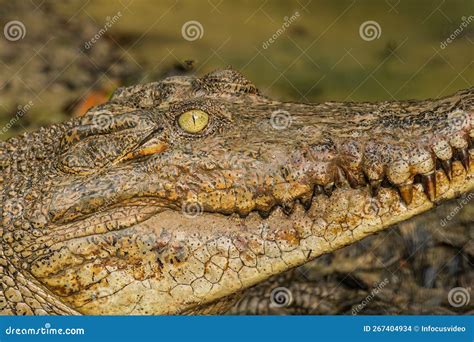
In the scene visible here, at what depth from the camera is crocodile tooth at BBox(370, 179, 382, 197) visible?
2.57 m

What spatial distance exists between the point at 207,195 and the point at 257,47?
283cm

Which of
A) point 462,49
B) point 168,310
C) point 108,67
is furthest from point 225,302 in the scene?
point 462,49

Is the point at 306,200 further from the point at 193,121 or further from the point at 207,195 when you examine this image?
the point at 193,121

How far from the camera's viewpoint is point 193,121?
2.92 metres

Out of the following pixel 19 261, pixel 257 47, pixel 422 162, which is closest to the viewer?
pixel 422 162

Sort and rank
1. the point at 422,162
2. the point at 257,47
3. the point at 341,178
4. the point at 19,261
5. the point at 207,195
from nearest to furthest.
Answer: the point at 422,162
the point at 341,178
the point at 207,195
the point at 19,261
the point at 257,47

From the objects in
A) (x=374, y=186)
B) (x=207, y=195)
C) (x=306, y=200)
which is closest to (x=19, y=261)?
(x=207, y=195)

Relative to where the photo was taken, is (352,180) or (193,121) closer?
(352,180)

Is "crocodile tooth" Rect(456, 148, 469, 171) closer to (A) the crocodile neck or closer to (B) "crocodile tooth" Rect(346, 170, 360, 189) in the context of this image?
(B) "crocodile tooth" Rect(346, 170, 360, 189)

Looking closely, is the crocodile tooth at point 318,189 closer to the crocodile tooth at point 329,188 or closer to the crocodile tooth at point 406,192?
the crocodile tooth at point 329,188

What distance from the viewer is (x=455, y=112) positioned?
2609 millimetres

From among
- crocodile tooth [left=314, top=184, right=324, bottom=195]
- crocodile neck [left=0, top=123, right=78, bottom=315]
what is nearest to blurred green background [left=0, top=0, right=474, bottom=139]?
crocodile neck [left=0, top=123, right=78, bottom=315]

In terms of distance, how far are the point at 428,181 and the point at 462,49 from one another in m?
3.09

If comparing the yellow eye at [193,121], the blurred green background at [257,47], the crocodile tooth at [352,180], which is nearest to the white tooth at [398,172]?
the crocodile tooth at [352,180]
